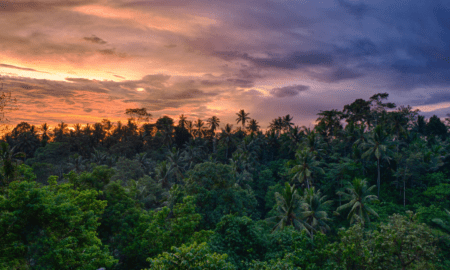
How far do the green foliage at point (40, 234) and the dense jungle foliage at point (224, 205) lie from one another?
0.14 feet

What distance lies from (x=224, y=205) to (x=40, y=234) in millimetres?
16027

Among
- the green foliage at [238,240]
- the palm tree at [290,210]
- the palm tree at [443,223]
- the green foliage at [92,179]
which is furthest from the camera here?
the palm tree at [443,223]

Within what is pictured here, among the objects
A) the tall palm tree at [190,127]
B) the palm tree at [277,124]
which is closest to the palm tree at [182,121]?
the tall palm tree at [190,127]

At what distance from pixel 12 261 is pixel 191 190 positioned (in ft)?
52.1

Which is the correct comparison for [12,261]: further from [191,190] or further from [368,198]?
[368,198]

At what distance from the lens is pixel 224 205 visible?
24234 millimetres

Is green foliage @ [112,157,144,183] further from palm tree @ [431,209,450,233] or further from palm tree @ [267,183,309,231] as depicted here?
palm tree @ [431,209,450,233]

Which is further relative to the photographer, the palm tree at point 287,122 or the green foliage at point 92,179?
the palm tree at point 287,122

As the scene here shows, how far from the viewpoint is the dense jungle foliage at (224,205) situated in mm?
10500

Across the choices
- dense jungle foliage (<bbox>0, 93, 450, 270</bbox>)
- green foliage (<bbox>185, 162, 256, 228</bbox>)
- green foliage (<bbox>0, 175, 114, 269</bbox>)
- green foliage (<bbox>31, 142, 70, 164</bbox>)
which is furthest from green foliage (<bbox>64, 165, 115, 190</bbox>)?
green foliage (<bbox>31, 142, 70, 164</bbox>)

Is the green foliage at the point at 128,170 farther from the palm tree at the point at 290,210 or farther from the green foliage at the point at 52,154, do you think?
the palm tree at the point at 290,210

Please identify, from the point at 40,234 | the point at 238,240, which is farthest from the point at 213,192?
the point at 40,234

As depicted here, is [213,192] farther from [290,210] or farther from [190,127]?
[190,127]

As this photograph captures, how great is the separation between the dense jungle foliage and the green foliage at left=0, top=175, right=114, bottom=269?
43mm
